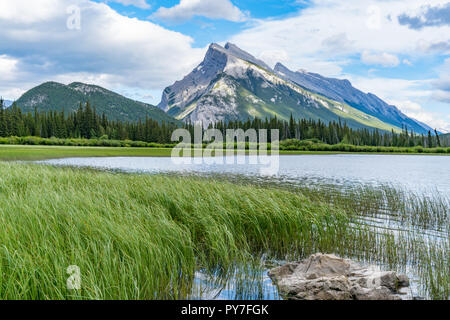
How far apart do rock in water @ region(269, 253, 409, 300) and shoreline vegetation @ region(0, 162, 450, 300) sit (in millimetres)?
569

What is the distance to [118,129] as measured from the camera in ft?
470

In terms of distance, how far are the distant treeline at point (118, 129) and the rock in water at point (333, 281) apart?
411 ft

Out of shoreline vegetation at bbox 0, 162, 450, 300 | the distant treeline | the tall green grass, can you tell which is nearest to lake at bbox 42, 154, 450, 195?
shoreline vegetation at bbox 0, 162, 450, 300

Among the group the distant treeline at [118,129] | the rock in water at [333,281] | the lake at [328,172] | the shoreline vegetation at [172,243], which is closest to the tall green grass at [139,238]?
the shoreline vegetation at [172,243]

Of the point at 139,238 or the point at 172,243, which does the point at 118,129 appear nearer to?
the point at 172,243

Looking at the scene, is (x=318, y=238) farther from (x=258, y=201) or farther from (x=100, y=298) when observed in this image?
(x=100, y=298)

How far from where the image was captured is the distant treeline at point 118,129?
120550 mm

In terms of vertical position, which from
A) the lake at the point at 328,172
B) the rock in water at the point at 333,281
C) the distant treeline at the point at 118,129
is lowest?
the rock in water at the point at 333,281

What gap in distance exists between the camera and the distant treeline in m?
121
